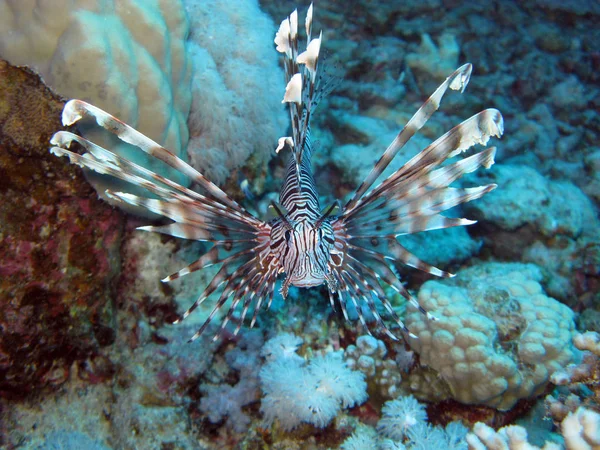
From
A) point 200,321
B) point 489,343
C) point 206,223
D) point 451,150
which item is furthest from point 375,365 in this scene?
point 451,150

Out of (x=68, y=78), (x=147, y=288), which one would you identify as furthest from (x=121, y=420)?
(x=68, y=78)

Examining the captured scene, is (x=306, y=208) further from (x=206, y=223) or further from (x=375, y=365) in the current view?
(x=375, y=365)

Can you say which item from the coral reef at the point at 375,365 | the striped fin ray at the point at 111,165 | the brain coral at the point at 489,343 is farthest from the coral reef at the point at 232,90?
the brain coral at the point at 489,343

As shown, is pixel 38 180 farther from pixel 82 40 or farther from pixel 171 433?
pixel 171 433

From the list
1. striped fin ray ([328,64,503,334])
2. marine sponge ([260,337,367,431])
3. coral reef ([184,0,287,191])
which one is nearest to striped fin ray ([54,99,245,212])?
striped fin ray ([328,64,503,334])

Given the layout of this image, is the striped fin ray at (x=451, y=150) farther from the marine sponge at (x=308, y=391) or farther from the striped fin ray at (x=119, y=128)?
the marine sponge at (x=308, y=391)

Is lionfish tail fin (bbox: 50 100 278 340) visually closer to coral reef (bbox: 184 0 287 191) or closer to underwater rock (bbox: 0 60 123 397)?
underwater rock (bbox: 0 60 123 397)

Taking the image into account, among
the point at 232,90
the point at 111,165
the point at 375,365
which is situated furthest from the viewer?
the point at 232,90
